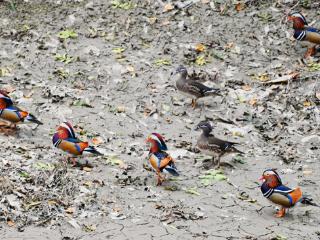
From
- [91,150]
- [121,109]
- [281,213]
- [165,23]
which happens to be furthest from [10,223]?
[165,23]

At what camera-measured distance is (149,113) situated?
11.8 metres

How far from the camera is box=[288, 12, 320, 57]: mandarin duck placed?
13234 mm

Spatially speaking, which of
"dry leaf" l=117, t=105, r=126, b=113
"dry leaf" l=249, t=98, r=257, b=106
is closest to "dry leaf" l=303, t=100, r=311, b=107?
"dry leaf" l=249, t=98, r=257, b=106

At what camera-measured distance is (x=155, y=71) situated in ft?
43.0

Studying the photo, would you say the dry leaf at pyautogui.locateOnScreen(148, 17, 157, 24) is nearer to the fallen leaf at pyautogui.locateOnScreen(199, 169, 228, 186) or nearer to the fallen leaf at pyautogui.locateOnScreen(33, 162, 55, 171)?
the fallen leaf at pyautogui.locateOnScreen(199, 169, 228, 186)

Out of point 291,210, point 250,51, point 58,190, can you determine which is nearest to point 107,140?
point 58,190

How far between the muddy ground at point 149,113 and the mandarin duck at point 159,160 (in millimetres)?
255

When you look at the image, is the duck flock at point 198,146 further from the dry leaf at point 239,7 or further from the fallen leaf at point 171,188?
the dry leaf at point 239,7

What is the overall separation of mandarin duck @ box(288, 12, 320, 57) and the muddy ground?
0.34 m

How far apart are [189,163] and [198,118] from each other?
1.70 m

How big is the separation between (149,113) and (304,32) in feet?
12.1

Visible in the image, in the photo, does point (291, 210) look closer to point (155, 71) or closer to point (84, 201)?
point (84, 201)

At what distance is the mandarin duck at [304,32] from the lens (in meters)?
13.2

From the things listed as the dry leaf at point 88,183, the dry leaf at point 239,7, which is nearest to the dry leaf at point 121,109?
the dry leaf at point 88,183
